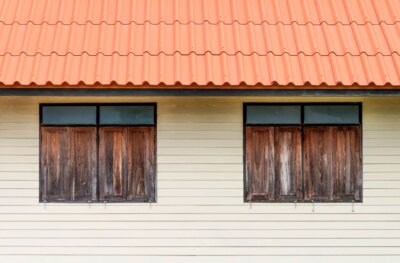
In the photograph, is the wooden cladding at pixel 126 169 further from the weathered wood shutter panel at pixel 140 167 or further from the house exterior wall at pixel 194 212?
the house exterior wall at pixel 194 212

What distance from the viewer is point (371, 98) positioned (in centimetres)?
838

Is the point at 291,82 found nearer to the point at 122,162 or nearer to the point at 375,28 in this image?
the point at 375,28

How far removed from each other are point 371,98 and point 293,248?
2362 millimetres

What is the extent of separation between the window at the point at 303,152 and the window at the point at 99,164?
144 cm

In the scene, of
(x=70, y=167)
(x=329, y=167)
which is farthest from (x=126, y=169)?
(x=329, y=167)

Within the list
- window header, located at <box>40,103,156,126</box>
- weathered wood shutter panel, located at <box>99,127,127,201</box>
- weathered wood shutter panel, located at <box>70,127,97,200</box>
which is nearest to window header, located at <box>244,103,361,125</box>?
window header, located at <box>40,103,156,126</box>

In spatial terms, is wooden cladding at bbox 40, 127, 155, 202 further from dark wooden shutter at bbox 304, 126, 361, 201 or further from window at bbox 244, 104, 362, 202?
dark wooden shutter at bbox 304, 126, 361, 201

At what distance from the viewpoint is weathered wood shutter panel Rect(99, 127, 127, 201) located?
8.31 m

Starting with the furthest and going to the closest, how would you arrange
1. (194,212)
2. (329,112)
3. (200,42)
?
(329,112), (194,212), (200,42)

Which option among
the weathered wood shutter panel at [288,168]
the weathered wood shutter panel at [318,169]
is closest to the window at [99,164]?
the weathered wood shutter panel at [288,168]

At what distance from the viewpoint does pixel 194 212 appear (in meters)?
8.30

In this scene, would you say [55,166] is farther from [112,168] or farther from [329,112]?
[329,112]

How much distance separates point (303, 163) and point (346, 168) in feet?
2.01

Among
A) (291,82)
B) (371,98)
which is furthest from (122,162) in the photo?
(371,98)
